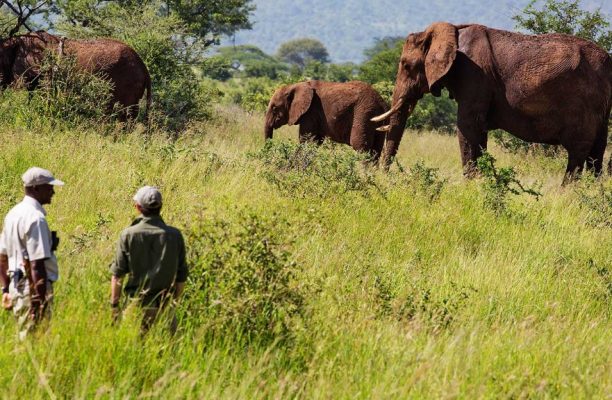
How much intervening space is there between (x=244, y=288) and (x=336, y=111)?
35.9 ft

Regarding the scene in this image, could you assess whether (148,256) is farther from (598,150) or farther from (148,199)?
(598,150)

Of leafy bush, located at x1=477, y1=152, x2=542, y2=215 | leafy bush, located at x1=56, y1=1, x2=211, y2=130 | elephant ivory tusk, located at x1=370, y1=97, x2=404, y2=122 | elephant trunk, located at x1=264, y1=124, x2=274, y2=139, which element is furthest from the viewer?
elephant trunk, located at x1=264, y1=124, x2=274, y2=139

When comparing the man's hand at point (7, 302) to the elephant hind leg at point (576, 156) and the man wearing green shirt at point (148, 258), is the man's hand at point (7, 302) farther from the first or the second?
the elephant hind leg at point (576, 156)

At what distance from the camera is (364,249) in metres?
7.97

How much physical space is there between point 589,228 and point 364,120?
20.1ft

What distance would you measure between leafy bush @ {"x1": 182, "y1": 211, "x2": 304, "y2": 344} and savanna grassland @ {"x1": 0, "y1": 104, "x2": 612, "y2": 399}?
1cm

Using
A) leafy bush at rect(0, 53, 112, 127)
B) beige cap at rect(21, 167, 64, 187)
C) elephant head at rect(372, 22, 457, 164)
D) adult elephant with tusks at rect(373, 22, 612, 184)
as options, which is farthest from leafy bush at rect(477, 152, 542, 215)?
beige cap at rect(21, 167, 64, 187)

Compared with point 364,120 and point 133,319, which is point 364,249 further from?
point 364,120

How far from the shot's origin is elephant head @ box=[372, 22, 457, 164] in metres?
13.3

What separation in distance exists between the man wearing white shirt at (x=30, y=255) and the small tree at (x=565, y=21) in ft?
55.5

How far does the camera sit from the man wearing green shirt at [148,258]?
4.77 m

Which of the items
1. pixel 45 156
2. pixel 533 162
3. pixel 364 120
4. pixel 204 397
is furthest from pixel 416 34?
pixel 204 397

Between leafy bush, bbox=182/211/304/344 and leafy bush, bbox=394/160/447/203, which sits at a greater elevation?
leafy bush, bbox=182/211/304/344

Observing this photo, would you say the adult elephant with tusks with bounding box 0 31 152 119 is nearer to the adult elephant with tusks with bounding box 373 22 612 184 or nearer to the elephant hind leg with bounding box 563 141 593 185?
the adult elephant with tusks with bounding box 373 22 612 184
